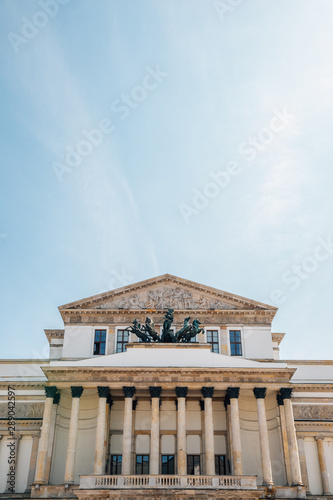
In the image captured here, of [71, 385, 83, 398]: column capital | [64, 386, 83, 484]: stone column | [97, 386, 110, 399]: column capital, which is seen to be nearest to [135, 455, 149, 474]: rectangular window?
[64, 386, 83, 484]: stone column

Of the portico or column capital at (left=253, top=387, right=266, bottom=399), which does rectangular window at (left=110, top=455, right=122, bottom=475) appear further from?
column capital at (left=253, top=387, right=266, bottom=399)

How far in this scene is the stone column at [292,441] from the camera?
104 feet

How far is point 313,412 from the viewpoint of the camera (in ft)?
122

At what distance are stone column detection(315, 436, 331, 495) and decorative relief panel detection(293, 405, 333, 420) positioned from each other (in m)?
1.43

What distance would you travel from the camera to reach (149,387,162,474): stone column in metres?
31.3

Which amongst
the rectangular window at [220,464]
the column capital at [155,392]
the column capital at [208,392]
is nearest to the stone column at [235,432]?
the column capital at [208,392]

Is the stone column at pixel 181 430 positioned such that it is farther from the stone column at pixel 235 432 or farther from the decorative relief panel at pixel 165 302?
the decorative relief panel at pixel 165 302

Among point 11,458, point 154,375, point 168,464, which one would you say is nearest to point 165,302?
point 154,375

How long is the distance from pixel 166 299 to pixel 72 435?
12574 mm

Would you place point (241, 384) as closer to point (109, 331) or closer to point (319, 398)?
point (319, 398)

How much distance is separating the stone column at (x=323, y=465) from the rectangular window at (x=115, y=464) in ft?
43.4

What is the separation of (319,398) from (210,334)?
8.81 m

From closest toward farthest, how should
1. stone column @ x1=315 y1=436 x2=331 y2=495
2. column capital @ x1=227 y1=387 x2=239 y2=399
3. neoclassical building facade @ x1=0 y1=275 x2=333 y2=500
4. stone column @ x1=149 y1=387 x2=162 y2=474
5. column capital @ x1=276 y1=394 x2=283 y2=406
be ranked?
stone column @ x1=149 y1=387 x2=162 y2=474 → neoclassical building facade @ x1=0 y1=275 x2=333 y2=500 → column capital @ x1=227 y1=387 x2=239 y2=399 → column capital @ x1=276 y1=394 x2=283 y2=406 → stone column @ x1=315 y1=436 x2=331 y2=495

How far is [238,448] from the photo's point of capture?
3209 cm
